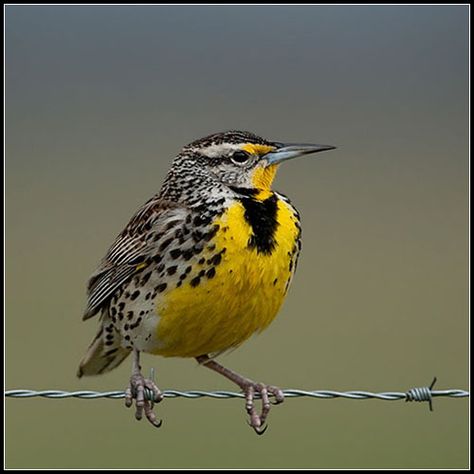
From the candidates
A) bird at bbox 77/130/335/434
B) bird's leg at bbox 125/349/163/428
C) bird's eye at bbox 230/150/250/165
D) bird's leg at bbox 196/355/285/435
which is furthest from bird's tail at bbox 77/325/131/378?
bird's eye at bbox 230/150/250/165

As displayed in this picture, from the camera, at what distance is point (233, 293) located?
3.66 metres

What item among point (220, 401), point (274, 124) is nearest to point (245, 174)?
point (220, 401)

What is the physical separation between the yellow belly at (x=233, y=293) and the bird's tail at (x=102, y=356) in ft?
1.24

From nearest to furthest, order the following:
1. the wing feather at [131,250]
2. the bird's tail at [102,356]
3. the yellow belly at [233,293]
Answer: the yellow belly at [233,293] → the wing feather at [131,250] → the bird's tail at [102,356]

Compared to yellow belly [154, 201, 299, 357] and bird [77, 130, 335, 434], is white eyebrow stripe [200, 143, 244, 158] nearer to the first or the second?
bird [77, 130, 335, 434]

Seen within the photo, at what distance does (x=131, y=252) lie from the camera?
12.7 feet

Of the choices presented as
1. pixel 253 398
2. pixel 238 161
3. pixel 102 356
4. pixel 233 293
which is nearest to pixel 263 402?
pixel 253 398

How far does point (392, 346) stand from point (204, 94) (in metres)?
5.04

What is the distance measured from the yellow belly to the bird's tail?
38 centimetres

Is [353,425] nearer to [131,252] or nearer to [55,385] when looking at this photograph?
[55,385]

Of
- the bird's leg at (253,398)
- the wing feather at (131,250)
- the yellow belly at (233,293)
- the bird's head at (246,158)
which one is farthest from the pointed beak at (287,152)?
the bird's leg at (253,398)

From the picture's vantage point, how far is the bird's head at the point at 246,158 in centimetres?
388

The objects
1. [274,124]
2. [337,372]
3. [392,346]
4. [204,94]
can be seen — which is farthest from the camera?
[204,94]

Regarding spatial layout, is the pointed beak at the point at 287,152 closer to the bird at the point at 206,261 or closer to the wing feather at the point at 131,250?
the bird at the point at 206,261
